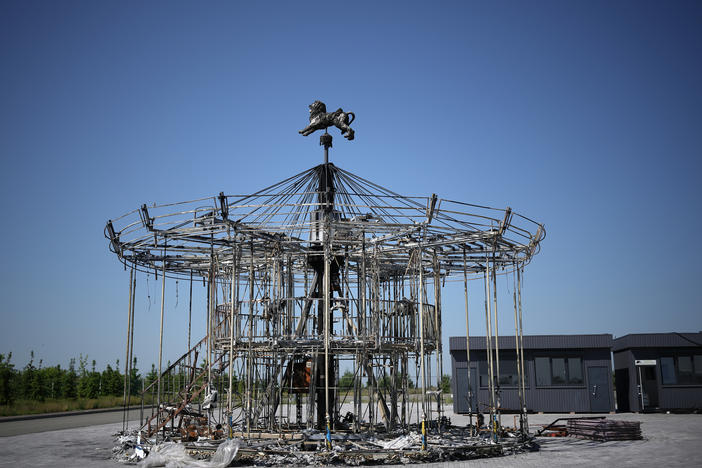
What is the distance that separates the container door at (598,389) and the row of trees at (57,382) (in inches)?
1275

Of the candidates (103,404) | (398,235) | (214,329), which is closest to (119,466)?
(214,329)

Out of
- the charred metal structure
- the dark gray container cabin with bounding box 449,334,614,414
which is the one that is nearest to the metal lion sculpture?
the charred metal structure

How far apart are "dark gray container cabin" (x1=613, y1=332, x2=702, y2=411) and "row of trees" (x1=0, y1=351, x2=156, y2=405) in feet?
114

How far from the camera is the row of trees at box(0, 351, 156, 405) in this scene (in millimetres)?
47406

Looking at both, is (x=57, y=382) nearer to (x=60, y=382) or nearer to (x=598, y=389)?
(x=60, y=382)

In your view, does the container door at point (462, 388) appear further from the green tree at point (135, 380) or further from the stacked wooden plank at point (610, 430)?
the green tree at point (135, 380)

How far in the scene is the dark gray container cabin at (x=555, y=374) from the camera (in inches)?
1375

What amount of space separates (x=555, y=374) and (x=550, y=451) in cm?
1721

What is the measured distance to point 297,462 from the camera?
54.8 ft

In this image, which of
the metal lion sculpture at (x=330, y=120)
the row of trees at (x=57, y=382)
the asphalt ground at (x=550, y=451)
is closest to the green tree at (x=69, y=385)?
the row of trees at (x=57, y=382)

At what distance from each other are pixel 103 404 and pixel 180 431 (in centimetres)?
3270

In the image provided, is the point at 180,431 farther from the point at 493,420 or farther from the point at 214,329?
the point at 493,420

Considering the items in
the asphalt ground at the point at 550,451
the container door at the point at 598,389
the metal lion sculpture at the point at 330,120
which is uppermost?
the metal lion sculpture at the point at 330,120

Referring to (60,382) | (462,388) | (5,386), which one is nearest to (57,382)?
(60,382)
